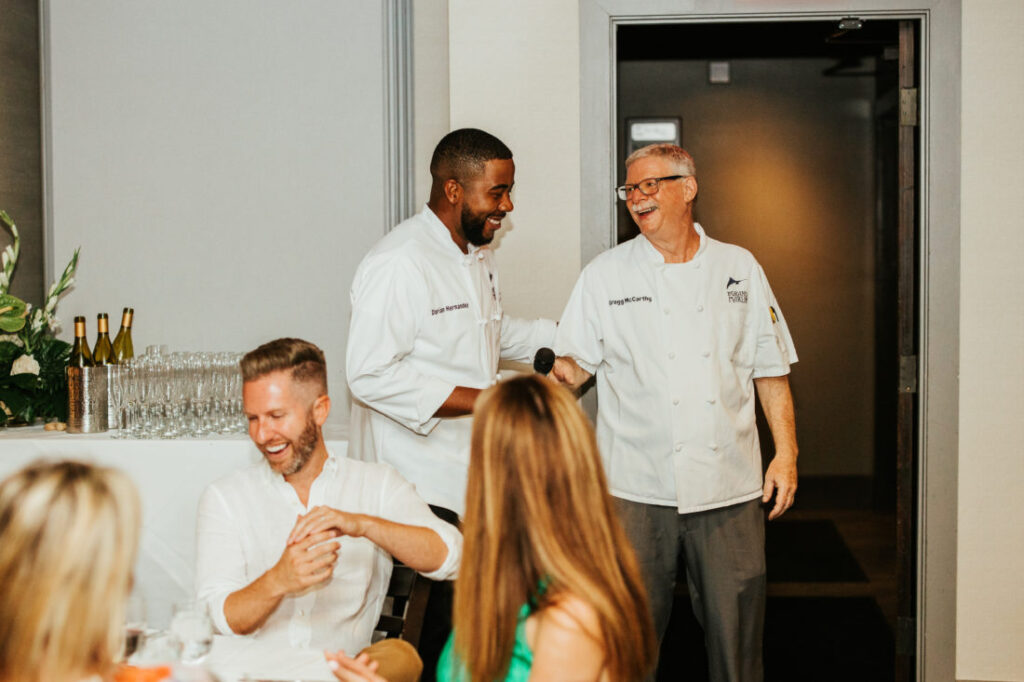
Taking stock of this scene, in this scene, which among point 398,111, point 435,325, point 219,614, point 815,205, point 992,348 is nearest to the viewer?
point 219,614

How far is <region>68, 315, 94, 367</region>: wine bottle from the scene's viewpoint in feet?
10.1

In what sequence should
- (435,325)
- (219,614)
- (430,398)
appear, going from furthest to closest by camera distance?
(435,325)
(430,398)
(219,614)

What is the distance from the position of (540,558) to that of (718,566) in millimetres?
1358

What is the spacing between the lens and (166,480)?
2.86m

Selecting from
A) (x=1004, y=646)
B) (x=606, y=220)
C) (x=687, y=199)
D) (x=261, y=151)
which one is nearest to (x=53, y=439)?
(x=261, y=151)

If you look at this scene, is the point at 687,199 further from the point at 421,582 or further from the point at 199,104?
the point at 199,104

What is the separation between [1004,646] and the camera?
118 inches

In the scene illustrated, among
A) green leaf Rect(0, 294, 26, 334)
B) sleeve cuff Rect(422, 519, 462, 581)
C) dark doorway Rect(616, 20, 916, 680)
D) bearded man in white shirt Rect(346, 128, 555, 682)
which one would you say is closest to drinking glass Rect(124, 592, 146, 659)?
sleeve cuff Rect(422, 519, 462, 581)

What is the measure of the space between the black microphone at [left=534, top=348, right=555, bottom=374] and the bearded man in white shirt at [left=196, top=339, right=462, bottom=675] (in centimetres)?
69

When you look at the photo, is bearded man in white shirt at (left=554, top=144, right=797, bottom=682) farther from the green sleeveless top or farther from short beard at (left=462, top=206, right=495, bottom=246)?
the green sleeveless top

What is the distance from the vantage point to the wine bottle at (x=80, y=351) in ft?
10.1

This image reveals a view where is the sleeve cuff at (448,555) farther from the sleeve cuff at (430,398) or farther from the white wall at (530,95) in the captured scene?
the white wall at (530,95)

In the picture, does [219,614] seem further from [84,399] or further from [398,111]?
[398,111]

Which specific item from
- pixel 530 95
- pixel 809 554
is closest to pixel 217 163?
pixel 530 95
